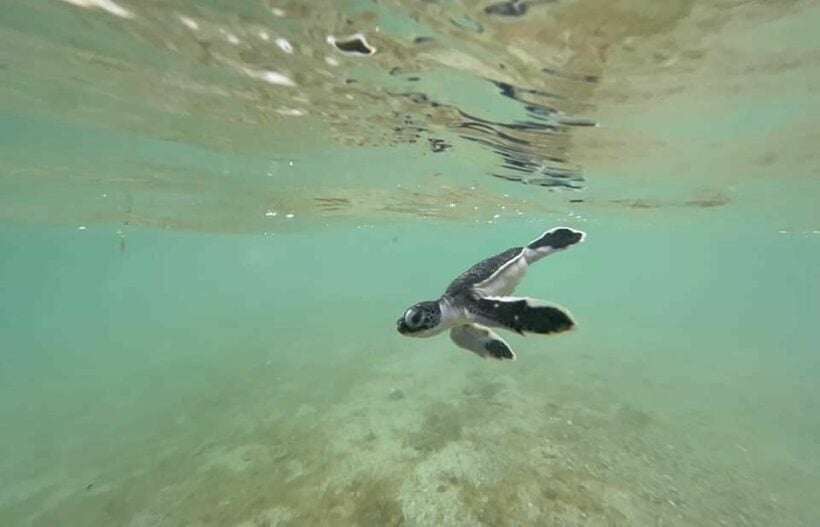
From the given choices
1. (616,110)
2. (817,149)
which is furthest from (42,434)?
(817,149)

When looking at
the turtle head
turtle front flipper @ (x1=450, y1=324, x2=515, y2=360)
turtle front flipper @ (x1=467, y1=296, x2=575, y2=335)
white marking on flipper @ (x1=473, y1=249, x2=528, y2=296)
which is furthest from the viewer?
turtle front flipper @ (x1=450, y1=324, x2=515, y2=360)

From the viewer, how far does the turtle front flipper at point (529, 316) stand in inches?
139

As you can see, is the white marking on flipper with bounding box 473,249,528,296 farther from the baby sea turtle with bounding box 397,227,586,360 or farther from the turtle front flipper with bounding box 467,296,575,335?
the turtle front flipper with bounding box 467,296,575,335

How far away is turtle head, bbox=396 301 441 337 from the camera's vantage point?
14.0 feet

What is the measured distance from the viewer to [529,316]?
11.8 ft

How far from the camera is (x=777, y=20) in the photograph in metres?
6.04

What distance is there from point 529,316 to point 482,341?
1609 millimetres

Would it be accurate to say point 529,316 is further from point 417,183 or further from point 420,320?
point 417,183

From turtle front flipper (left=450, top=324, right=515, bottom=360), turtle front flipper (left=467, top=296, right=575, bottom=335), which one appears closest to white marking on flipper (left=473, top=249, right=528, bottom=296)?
turtle front flipper (left=450, top=324, right=515, bottom=360)

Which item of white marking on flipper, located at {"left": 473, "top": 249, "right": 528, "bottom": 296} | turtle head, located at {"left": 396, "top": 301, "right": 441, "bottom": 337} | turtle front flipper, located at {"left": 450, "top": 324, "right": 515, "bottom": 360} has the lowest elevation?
turtle front flipper, located at {"left": 450, "top": 324, "right": 515, "bottom": 360}

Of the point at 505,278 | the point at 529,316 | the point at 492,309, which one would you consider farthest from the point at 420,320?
the point at 505,278

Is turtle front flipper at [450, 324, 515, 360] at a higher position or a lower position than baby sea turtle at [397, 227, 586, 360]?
lower

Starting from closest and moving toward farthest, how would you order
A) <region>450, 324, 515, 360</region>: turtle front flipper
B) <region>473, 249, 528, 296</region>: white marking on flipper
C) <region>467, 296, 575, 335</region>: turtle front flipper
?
<region>467, 296, 575, 335</region>: turtle front flipper < <region>473, 249, 528, 296</region>: white marking on flipper < <region>450, 324, 515, 360</region>: turtle front flipper

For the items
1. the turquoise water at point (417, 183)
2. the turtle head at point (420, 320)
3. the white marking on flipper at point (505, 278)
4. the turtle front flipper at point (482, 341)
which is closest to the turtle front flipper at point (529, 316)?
the turtle head at point (420, 320)
